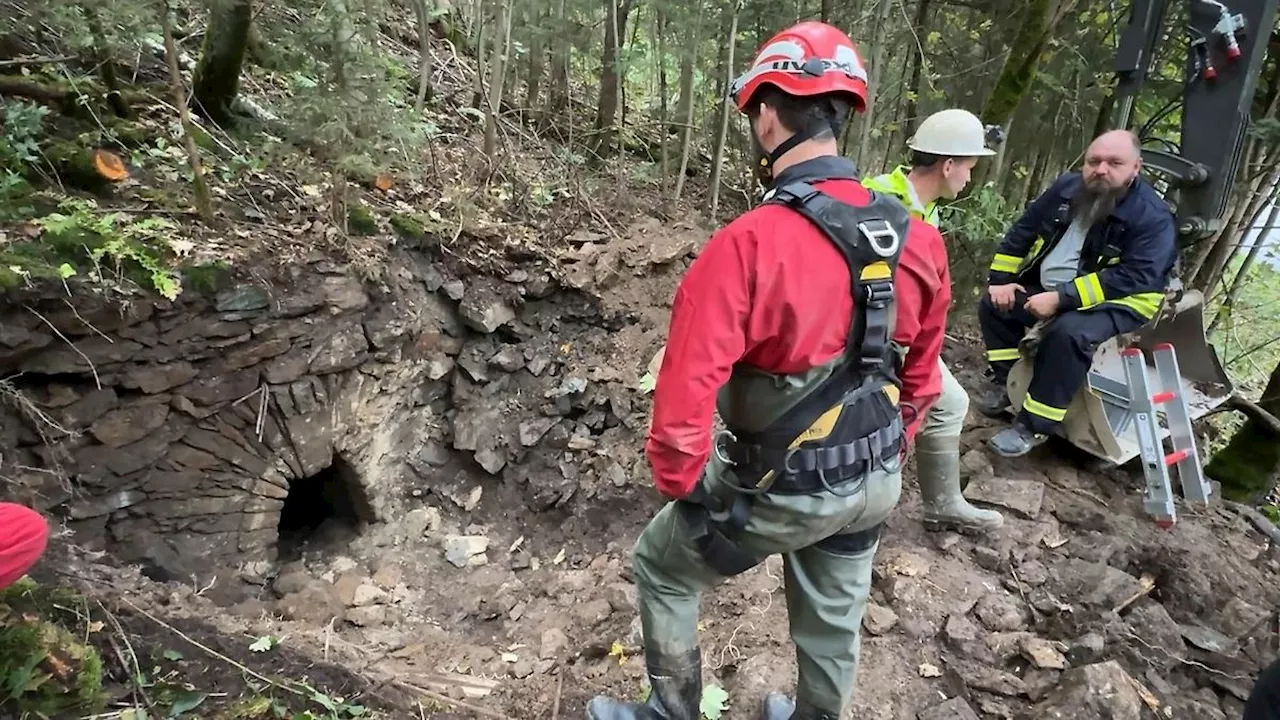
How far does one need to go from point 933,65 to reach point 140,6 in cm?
736

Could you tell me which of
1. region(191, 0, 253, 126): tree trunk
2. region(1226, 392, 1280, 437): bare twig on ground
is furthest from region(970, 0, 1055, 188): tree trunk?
region(191, 0, 253, 126): tree trunk

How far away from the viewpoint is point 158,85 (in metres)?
5.15

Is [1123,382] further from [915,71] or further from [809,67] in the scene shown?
[915,71]

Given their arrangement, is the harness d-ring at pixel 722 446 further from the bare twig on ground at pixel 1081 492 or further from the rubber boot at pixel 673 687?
the bare twig on ground at pixel 1081 492

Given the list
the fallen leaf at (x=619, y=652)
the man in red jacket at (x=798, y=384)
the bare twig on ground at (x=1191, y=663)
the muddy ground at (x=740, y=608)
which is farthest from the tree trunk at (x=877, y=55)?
the fallen leaf at (x=619, y=652)

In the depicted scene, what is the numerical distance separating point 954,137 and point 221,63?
4.70 m

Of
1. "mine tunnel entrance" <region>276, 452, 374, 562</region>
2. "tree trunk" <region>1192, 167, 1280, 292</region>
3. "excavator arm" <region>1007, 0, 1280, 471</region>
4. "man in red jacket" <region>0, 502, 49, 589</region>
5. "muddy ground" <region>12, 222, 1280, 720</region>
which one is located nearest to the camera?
"man in red jacket" <region>0, 502, 49, 589</region>

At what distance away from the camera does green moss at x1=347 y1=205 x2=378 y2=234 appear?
5041mm

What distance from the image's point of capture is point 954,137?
119 inches

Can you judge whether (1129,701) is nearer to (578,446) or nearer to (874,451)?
(874,451)

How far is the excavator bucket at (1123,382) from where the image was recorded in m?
4.21

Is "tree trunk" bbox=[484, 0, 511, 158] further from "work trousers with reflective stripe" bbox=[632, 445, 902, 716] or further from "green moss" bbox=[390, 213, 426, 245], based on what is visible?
"work trousers with reflective stripe" bbox=[632, 445, 902, 716]

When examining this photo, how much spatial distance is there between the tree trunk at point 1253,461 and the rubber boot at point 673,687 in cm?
498

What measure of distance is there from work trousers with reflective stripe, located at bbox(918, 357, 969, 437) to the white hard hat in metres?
1.07
